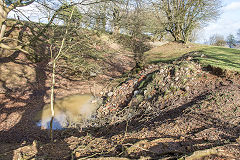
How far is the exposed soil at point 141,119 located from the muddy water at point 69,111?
1.24 feet

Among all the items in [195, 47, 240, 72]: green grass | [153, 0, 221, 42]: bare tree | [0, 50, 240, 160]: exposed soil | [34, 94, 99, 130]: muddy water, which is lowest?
[34, 94, 99, 130]: muddy water

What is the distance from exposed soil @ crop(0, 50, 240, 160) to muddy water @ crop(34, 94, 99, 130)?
38 centimetres

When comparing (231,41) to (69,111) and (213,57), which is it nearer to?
(213,57)

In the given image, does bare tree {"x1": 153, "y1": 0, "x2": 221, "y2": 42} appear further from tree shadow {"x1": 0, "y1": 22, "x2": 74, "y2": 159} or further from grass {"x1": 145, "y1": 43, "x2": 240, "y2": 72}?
tree shadow {"x1": 0, "y1": 22, "x2": 74, "y2": 159}

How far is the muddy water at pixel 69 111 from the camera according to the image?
5.85m

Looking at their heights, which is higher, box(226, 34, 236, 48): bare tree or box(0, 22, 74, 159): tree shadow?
box(226, 34, 236, 48): bare tree

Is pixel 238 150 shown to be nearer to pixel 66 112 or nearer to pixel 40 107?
pixel 66 112

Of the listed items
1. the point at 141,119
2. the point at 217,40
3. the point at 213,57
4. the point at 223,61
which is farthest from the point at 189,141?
the point at 217,40

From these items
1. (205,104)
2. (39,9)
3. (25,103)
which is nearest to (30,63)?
(25,103)

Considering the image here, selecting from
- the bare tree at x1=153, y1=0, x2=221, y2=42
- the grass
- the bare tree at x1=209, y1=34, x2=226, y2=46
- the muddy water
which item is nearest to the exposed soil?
the muddy water

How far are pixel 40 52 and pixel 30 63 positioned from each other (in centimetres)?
154

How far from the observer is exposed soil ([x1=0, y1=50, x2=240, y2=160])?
255 centimetres

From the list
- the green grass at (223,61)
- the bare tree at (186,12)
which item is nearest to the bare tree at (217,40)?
the bare tree at (186,12)

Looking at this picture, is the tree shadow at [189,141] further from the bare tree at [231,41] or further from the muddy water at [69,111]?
the bare tree at [231,41]
